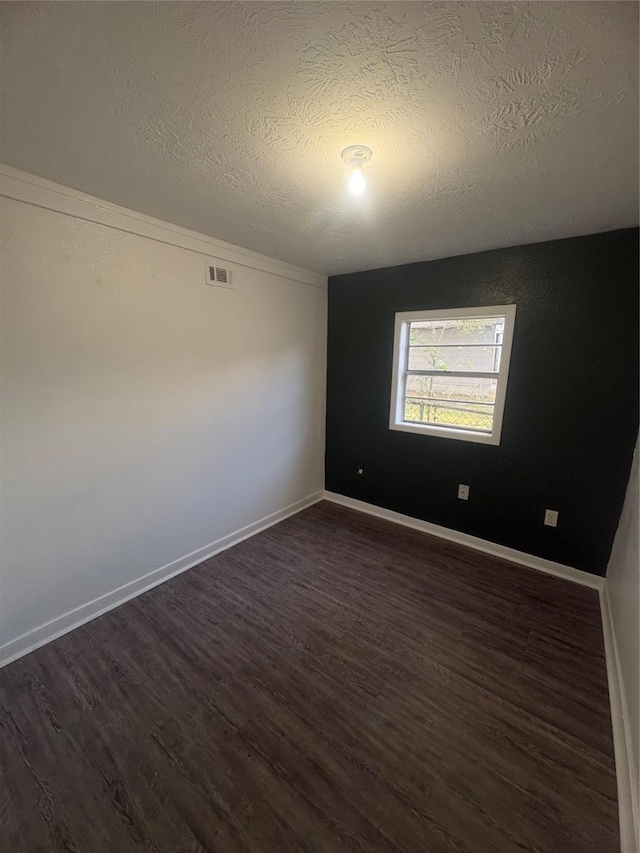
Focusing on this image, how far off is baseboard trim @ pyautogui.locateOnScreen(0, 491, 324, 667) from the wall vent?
203cm

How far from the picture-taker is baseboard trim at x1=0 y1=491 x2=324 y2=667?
1.84m

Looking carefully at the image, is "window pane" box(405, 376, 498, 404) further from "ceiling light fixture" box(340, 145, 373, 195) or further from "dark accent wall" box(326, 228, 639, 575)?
"ceiling light fixture" box(340, 145, 373, 195)

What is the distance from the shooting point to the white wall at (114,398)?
174cm

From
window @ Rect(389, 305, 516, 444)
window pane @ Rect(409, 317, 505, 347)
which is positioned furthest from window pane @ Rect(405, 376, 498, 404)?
A: window pane @ Rect(409, 317, 505, 347)

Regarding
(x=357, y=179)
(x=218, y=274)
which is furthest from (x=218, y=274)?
(x=357, y=179)

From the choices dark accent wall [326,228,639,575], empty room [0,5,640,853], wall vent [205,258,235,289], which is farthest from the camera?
wall vent [205,258,235,289]

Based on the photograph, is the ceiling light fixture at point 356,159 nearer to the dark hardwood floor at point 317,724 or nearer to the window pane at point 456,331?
the window pane at point 456,331

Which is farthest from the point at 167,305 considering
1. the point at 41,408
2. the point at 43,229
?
the point at 41,408

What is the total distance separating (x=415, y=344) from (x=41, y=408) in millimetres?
2801

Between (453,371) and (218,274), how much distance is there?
2.07 meters

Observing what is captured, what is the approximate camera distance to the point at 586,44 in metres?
0.92

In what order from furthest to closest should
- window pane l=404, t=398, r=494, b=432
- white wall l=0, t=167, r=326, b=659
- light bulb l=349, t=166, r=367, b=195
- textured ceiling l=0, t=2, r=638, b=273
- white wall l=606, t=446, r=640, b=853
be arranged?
window pane l=404, t=398, r=494, b=432 → white wall l=0, t=167, r=326, b=659 → light bulb l=349, t=166, r=367, b=195 → white wall l=606, t=446, r=640, b=853 → textured ceiling l=0, t=2, r=638, b=273

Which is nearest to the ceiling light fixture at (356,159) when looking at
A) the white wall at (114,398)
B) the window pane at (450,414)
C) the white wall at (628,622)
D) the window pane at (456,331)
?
the white wall at (114,398)

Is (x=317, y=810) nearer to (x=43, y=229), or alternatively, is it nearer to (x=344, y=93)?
(x=344, y=93)
